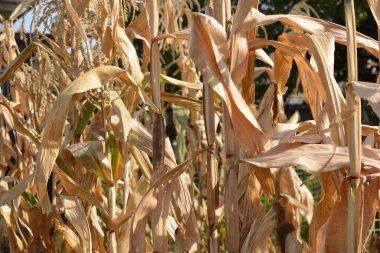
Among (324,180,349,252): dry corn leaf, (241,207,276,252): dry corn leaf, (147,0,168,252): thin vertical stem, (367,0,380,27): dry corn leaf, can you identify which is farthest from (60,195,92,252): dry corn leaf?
(367,0,380,27): dry corn leaf

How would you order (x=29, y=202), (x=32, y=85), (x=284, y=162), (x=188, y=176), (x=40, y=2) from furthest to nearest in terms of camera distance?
(x=188, y=176) → (x=29, y=202) → (x=32, y=85) → (x=40, y=2) → (x=284, y=162)

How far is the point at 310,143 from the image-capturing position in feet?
3.22

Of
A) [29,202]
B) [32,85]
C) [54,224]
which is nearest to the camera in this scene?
[54,224]

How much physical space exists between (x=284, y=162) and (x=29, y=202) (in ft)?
2.66

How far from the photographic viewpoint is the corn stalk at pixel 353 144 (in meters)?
0.84

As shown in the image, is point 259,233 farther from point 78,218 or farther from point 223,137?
point 78,218

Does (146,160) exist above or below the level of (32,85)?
below

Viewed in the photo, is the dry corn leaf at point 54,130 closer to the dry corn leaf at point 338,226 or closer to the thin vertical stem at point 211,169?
the thin vertical stem at point 211,169

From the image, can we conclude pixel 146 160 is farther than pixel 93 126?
No

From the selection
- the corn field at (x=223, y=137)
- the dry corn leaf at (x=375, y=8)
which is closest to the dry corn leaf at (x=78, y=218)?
the corn field at (x=223, y=137)

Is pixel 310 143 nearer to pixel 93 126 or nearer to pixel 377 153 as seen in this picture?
pixel 377 153

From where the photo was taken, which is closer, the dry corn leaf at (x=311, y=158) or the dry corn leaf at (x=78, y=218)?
the dry corn leaf at (x=311, y=158)

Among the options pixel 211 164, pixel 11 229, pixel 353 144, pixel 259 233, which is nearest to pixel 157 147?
pixel 211 164

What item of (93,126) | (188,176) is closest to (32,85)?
(93,126)
